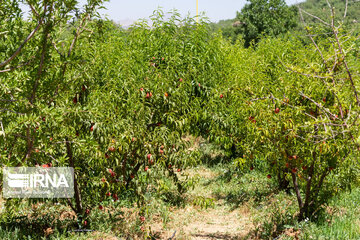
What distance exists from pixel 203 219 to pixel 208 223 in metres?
0.21

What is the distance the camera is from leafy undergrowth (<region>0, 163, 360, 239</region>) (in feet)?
17.9

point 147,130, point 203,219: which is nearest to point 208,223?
point 203,219

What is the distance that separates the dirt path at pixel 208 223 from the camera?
21.8 ft

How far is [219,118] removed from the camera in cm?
902

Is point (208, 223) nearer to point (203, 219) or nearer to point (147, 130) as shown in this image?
point (203, 219)

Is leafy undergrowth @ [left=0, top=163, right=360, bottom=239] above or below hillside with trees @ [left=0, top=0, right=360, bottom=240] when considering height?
below

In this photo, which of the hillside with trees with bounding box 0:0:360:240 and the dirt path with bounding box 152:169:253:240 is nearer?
the hillside with trees with bounding box 0:0:360:240

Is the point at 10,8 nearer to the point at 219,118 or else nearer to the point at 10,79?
the point at 10,79

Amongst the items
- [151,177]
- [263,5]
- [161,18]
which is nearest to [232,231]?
[151,177]

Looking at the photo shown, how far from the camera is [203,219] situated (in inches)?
303

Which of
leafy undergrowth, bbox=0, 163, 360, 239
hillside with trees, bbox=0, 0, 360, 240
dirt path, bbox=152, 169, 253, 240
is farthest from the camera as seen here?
dirt path, bbox=152, 169, 253, 240

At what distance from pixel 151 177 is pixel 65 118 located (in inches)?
88.9

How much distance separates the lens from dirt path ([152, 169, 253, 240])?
262 inches

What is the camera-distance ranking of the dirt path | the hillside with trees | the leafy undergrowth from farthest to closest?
the dirt path
the leafy undergrowth
the hillside with trees
